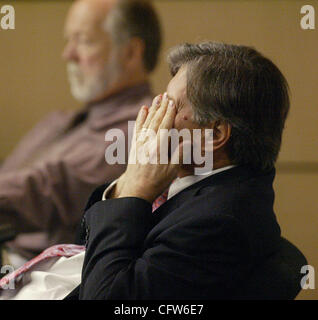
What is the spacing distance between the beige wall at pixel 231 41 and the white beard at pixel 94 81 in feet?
0.61

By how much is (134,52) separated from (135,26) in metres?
0.09

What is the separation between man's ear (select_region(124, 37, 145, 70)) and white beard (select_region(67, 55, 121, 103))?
51mm

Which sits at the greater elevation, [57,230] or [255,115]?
[255,115]

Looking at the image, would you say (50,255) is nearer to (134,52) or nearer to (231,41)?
(231,41)

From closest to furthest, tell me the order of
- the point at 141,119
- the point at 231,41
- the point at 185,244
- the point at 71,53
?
1. the point at 185,244
2. the point at 141,119
3. the point at 231,41
4. the point at 71,53

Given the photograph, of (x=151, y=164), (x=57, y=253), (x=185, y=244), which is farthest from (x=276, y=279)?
(x=57, y=253)

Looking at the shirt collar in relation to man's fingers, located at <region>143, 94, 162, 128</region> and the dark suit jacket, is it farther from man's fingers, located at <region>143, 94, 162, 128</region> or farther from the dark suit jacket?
man's fingers, located at <region>143, 94, 162, 128</region>

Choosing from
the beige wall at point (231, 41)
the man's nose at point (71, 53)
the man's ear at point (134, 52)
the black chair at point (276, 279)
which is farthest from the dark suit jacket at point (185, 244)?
the man's nose at point (71, 53)

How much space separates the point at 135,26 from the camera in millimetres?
2047

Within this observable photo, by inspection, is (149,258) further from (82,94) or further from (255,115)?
(82,94)

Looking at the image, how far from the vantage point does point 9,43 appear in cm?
Answer: 250

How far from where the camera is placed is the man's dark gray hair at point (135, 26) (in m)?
2.05
